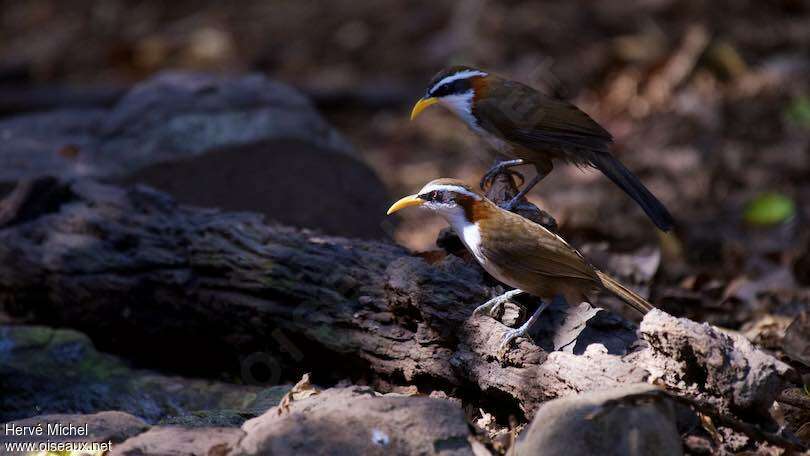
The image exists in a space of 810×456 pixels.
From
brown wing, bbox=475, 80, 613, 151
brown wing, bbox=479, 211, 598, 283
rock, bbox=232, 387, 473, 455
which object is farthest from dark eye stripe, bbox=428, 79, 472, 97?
rock, bbox=232, 387, 473, 455

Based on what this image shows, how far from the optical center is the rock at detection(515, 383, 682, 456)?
109 inches

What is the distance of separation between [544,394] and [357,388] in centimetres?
67

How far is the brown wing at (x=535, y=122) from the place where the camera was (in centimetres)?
452

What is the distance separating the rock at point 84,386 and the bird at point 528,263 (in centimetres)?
106

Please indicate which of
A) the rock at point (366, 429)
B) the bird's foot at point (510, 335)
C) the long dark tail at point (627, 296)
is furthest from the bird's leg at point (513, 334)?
the rock at point (366, 429)

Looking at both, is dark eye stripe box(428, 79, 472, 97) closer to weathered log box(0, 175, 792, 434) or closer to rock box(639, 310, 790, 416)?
weathered log box(0, 175, 792, 434)

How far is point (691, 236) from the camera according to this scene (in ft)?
22.2

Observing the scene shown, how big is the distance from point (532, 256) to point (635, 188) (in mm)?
987

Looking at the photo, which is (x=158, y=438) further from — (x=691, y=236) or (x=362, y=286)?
(x=691, y=236)

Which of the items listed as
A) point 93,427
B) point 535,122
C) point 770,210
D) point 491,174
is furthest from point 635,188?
point 770,210

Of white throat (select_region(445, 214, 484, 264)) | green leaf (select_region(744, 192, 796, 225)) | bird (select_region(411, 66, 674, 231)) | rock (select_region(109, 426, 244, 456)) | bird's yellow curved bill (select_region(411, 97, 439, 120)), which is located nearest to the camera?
rock (select_region(109, 426, 244, 456))

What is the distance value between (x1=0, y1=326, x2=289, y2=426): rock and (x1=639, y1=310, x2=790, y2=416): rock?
1650mm

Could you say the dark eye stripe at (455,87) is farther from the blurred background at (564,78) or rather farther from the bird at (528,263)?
the blurred background at (564,78)

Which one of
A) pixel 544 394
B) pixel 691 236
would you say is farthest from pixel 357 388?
pixel 691 236
